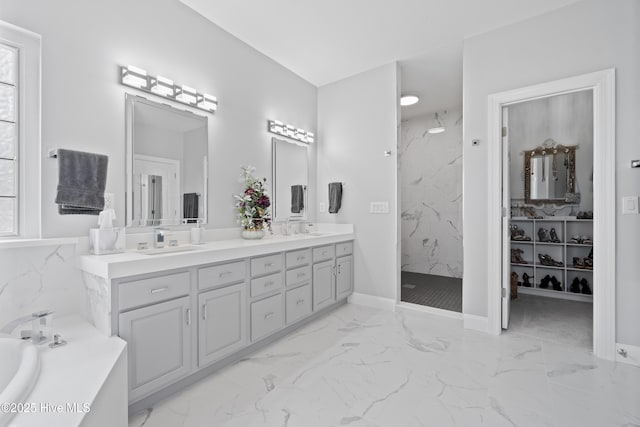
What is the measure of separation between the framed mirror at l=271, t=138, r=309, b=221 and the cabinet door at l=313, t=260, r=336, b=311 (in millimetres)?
774

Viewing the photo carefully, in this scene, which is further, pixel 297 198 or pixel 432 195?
pixel 432 195

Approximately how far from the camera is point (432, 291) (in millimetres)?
4105

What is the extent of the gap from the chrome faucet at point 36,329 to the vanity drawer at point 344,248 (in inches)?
98.1

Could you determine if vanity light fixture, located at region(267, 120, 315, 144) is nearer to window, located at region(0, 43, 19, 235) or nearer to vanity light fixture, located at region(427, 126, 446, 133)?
window, located at region(0, 43, 19, 235)

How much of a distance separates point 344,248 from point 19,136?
2.88m

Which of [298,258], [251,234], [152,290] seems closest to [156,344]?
[152,290]

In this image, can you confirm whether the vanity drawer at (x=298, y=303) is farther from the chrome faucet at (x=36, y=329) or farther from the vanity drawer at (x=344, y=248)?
the chrome faucet at (x=36, y=329)

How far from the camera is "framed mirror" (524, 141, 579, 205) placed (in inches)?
154

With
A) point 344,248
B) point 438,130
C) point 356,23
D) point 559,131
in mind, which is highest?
point 356,23

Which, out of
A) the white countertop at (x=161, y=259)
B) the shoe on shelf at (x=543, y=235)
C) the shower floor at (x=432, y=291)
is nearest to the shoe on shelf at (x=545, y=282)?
the shoe on shelf at (x=543, y=235)

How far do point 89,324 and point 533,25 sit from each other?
13.4 ft

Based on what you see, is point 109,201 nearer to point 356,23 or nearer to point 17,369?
point 17,369

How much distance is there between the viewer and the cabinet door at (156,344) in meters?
1.59

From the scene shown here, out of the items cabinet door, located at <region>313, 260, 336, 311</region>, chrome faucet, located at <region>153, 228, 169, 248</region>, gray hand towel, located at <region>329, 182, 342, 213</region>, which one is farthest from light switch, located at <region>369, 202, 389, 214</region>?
chrome faucet, located at <region>153, 228, 169, 248</region>
